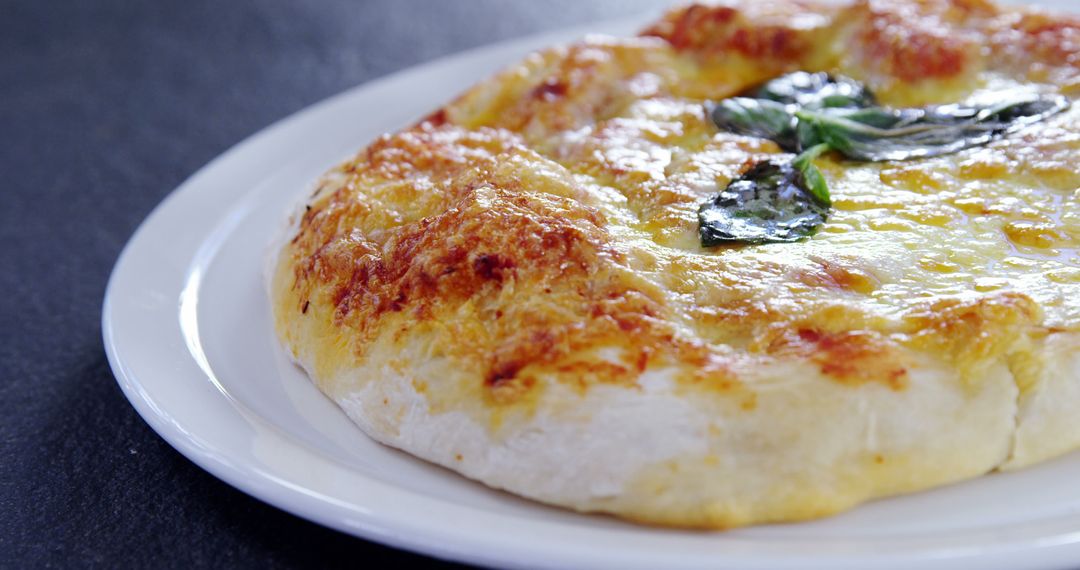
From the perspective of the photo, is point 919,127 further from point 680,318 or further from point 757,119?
point 680,318

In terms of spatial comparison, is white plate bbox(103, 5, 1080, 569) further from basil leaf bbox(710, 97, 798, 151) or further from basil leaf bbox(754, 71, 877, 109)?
basil leaf bbox(754, 71, 877, 109)

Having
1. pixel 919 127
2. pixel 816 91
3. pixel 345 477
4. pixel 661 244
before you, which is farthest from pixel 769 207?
pixel 345 477

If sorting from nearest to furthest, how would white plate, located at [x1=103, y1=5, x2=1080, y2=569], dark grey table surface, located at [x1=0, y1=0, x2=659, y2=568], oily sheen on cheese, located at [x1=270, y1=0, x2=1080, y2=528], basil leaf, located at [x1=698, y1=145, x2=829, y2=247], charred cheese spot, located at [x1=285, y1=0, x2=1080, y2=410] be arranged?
white plate, located at [x1=103, y1=5, x2=1080, y2=569]
oily sheen on cheese, located at [x1=270, y1=0, x2=1080, y2=528]
charred cheese spot, located at [x1=285, y1=0, x2=1080, y2=410]
dark grey table surface, located at [x1=0, y1=0, x2=659, y2=568]
basil leaf, located at [x1=698, y1=145, x2=829, y2=247]

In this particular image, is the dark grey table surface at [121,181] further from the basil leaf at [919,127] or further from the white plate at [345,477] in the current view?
the basil leaf at [919,127]

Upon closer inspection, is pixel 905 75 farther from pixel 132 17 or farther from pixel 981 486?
pixel 132 17

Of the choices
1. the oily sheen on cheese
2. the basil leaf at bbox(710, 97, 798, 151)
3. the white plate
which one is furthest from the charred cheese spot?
the white plate

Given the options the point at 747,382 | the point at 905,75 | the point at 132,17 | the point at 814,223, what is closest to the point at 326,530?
the point at 747,382
